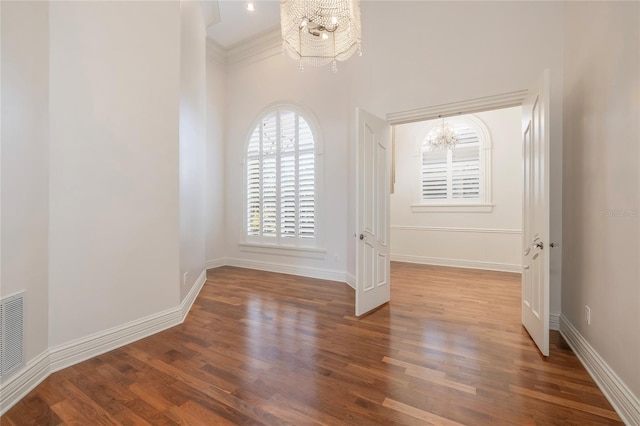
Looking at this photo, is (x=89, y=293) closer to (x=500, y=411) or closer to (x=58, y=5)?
(x=58, y=5)

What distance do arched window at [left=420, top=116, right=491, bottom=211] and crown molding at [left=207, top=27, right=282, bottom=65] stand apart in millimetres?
3638

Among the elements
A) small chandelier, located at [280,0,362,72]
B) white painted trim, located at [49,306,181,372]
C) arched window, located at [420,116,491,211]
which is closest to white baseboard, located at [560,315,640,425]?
small chandelier, located at [280,0,362,72]

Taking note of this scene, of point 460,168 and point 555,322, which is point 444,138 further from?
point 555,322

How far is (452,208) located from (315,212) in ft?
10.1

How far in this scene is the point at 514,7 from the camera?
10.5 ft

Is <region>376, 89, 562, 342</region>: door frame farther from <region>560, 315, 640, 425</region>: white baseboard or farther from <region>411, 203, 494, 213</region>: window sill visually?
<region>411, 203, 494, 213</region>: window sill

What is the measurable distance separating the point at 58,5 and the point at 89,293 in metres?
2.22

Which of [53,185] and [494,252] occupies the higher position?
[53,185]

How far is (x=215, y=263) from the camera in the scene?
605 centimetres

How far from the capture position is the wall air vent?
1.81 metres

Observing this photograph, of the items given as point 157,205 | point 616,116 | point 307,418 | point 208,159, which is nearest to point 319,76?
point 208,159

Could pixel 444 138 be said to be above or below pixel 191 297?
above

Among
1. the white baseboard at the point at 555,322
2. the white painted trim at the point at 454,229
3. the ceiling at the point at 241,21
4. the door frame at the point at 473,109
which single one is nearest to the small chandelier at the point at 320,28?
the door frame at the point at 473,109

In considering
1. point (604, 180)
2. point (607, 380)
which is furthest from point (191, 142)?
point (607, 380)
